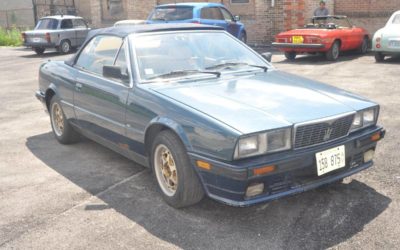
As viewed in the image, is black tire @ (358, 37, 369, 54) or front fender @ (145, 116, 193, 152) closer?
front fender @ (145, 116, 193, 152)

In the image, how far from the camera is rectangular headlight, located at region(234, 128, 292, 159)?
3281mm

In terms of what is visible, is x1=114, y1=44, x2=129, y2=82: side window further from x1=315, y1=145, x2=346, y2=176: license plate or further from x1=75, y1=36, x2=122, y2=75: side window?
x1=315, y1=145, x2=346, y2=176: license plate

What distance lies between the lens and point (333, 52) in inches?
505

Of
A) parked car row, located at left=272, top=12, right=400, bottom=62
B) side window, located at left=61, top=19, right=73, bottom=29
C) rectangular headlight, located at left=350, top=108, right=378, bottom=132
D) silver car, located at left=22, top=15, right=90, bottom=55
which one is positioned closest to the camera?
rectangular headlight, located at left=350, top=108, right=378, bottom=132

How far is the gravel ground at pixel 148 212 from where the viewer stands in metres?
3.37

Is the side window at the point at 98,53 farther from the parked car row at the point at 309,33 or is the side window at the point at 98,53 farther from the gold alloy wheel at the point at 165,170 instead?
the parked car row at the point at 309,33

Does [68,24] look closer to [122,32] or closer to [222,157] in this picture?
[122,32]

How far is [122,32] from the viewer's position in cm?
480

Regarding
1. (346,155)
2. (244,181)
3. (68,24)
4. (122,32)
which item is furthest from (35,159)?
(68,24)

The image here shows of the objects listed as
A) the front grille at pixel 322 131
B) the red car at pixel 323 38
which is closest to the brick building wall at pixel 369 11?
the red car at pixel 323 38

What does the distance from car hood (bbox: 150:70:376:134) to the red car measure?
8.38 m

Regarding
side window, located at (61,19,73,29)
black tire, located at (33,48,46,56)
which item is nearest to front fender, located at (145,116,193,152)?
side window, located at (61,19,73,29)

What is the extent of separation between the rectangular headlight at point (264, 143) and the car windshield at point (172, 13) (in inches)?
432

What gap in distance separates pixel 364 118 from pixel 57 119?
3.73 metres
